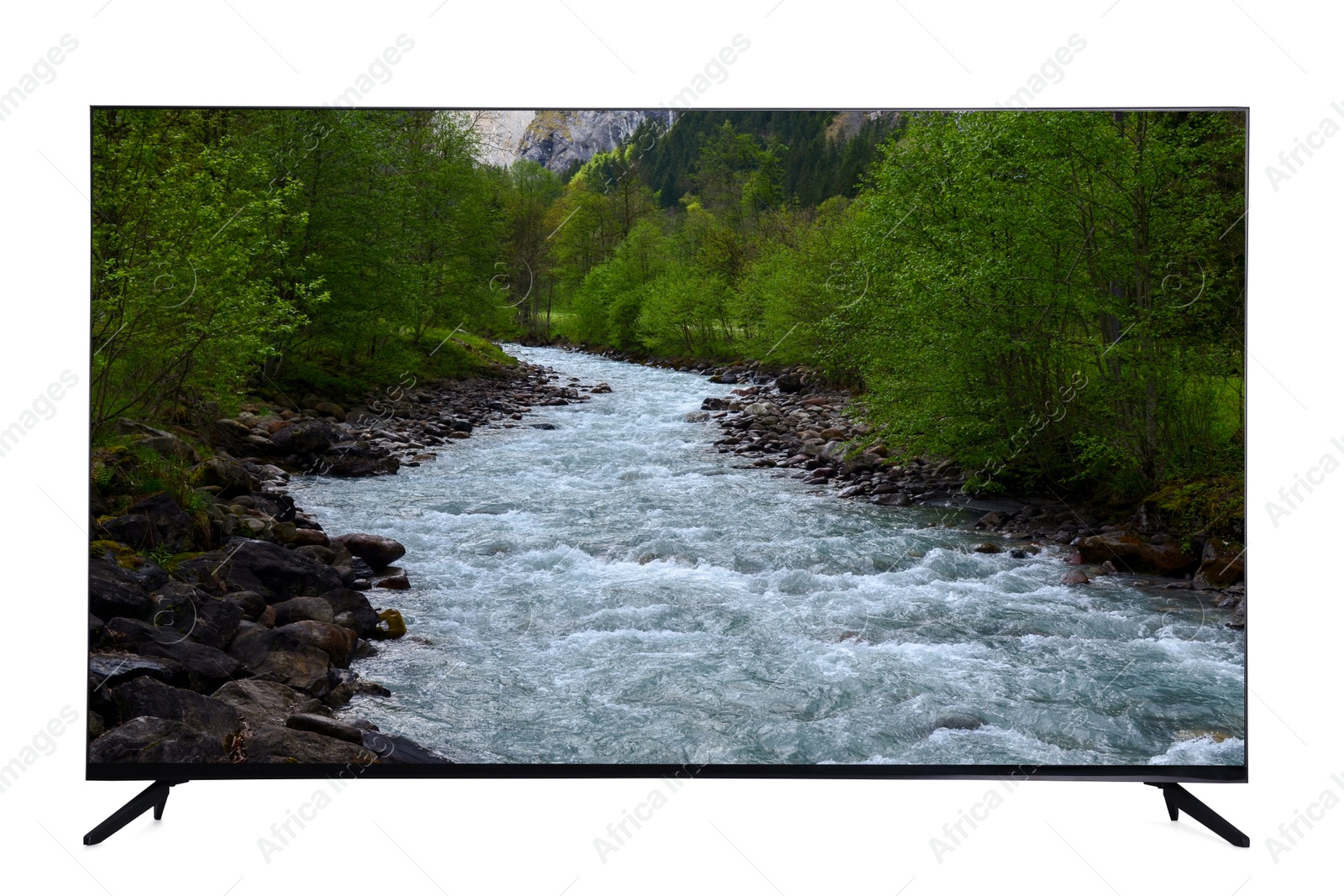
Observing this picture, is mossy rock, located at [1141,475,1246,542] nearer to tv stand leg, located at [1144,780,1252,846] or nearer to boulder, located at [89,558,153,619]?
tv stand leg, located at [1144,780,1252,846]

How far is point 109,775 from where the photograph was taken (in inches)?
198

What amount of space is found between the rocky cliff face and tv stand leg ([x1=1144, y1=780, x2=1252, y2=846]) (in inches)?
181

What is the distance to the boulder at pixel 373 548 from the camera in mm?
7340

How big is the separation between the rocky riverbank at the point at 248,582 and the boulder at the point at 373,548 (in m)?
0.01

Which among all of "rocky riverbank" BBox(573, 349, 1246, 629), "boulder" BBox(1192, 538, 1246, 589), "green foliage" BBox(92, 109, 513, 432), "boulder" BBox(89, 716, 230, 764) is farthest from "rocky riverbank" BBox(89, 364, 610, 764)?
"boulder" BBox(1192, 538, 1246, 589)

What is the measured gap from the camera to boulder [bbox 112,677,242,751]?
5.16 metres

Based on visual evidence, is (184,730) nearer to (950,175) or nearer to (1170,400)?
(1170,400)

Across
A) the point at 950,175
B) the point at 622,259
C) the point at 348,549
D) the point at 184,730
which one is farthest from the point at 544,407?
the point at 184,730

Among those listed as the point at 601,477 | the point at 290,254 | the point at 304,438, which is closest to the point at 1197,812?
the point at 601,477

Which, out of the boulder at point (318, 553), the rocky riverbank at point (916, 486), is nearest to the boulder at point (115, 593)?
the boulder at point (318, 553)

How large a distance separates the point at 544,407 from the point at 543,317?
203cm

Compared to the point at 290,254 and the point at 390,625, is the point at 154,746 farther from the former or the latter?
the point at 290,254

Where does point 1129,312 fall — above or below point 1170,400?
above

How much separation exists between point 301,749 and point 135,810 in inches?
34.5
